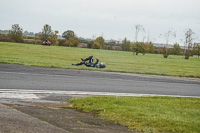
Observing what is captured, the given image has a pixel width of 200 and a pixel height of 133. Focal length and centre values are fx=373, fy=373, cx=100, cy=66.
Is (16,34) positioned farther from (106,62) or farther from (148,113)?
(148,113)

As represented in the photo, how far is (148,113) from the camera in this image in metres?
10.1

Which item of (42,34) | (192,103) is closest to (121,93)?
(192,103)

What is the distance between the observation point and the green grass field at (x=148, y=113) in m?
8.50

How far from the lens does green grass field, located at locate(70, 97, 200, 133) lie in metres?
8.50

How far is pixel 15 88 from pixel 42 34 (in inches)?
2736

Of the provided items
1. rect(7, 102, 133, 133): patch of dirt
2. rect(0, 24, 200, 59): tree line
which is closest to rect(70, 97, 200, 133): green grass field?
rect(7, 102, 133, 133): patch of dirt

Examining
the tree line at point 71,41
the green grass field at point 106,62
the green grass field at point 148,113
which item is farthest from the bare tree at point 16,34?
the green grass field at point 148,113

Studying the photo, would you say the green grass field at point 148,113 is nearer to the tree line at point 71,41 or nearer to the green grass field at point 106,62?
the green grass field at point 106,62

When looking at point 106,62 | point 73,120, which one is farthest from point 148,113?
point 106,62

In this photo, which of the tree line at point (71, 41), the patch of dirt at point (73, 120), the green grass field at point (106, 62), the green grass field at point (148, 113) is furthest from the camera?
the tree line at point (71, 41)

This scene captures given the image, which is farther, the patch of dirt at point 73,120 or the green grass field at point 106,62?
the green grass field at point 106,62

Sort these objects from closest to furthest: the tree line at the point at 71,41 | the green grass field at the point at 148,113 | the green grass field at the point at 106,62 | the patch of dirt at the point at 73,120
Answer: the patch of dirt at the point at 73,120
the green grass field at the point at 148,113
the green grass field at the point at 106,62
the tree line at the point at 71,41

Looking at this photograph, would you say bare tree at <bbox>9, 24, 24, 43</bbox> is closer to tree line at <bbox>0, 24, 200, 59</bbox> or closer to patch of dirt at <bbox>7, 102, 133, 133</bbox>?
tree line at <bbox>0, 24, 200, 59</bbox>

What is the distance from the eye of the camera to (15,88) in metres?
13.5
